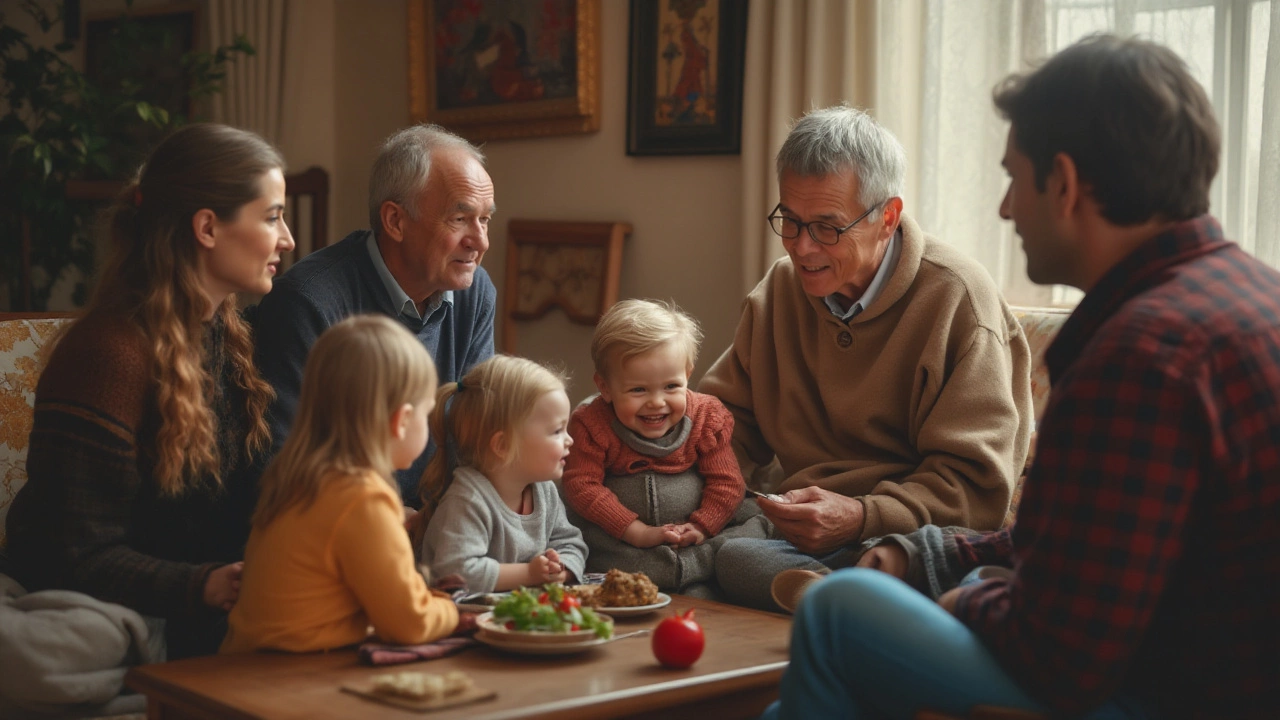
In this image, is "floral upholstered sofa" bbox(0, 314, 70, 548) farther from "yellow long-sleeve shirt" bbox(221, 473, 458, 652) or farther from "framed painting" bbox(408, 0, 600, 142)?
"framed painting" bbox(408, 0, 600, 142)

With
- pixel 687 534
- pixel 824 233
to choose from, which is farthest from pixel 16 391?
pixel 824 233

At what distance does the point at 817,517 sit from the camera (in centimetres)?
234

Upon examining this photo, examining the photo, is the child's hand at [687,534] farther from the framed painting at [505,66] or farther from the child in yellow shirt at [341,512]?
Answer: the framed painting at [505,66]

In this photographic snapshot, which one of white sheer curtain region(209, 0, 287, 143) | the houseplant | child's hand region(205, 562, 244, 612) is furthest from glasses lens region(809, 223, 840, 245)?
white sheer curtain region(209, 0, 287, 143)

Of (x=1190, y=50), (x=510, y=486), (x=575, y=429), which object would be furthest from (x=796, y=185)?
(x=1190, y=50)

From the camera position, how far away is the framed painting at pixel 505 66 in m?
4.32

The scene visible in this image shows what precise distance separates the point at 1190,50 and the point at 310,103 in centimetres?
357

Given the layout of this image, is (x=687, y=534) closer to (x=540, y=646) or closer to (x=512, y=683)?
(x=540, y=646)

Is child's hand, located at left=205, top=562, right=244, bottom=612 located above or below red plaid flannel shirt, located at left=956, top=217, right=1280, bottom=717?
below

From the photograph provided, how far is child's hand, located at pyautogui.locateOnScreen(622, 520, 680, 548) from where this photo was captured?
2.51 meters

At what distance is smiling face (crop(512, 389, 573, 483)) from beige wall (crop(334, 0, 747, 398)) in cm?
176

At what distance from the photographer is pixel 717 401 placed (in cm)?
269

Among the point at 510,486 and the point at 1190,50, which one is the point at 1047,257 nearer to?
the point at 510,486

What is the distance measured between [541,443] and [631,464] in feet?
1.27
